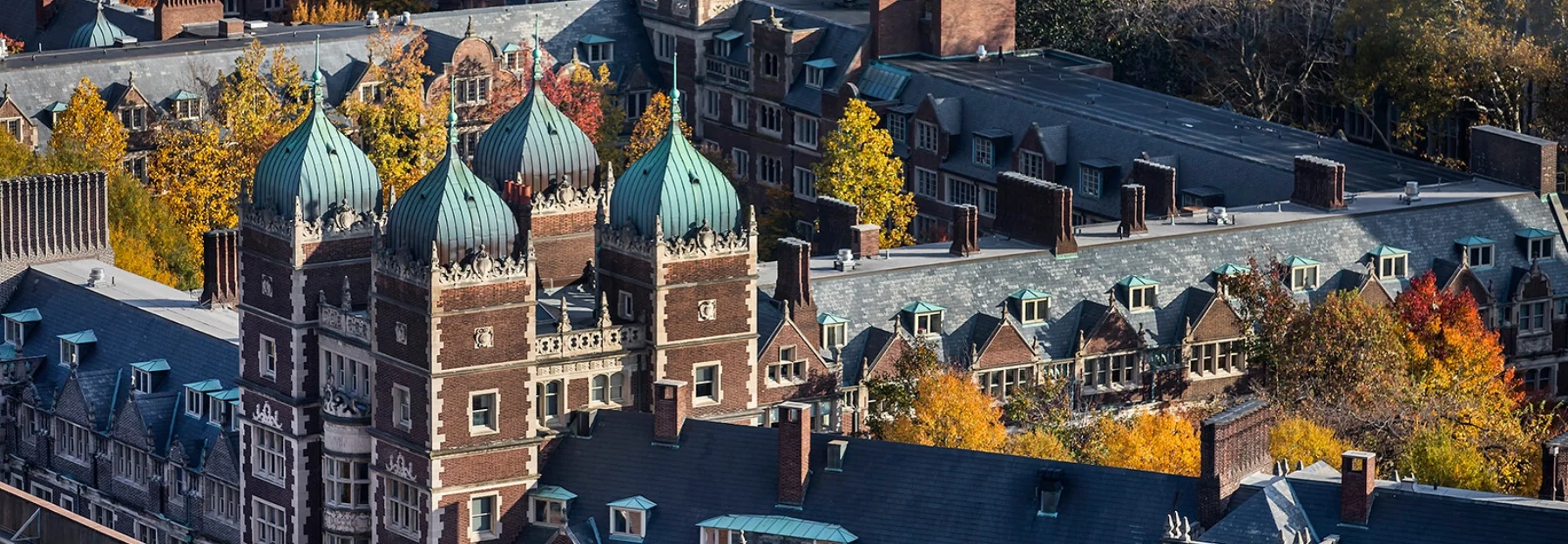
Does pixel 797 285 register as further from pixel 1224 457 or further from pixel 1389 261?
pixel 1224 457

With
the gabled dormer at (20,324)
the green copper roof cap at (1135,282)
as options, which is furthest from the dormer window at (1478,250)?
the gabled dormer at (20,324)

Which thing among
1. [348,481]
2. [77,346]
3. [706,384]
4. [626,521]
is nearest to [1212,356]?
[706,384]

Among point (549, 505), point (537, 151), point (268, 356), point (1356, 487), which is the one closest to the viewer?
point (1356, 487)

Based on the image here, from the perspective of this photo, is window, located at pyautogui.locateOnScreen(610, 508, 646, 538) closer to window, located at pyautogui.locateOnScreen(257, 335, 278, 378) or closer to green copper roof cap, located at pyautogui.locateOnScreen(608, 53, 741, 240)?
green copper roof cap, located at pyautogui.locateOnScreen(608, 53, 741, 240)

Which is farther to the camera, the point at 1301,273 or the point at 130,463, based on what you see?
the point at 1301,273

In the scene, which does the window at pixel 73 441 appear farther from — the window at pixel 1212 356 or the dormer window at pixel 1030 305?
the window at pixel 1212 356

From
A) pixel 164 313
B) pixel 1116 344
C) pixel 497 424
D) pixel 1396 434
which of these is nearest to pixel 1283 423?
pixel 1396 434

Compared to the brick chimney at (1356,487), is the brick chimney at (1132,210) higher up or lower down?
higher up
